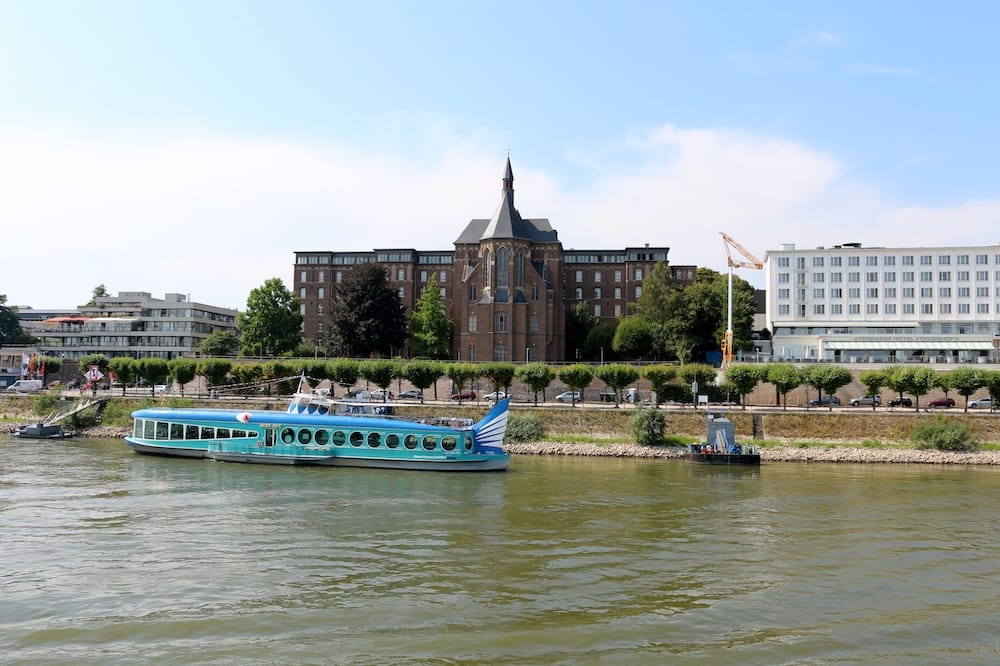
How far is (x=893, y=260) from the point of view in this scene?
324ft

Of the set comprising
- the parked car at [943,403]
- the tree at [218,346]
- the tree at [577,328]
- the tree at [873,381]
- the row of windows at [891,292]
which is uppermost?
the row of windows at [891,292]

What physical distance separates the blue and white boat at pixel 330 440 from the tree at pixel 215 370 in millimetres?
27175

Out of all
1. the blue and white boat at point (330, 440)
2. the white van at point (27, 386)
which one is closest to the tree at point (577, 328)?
the white van at point (27, 386)

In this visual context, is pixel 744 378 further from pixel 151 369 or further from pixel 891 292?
pixel 151 369

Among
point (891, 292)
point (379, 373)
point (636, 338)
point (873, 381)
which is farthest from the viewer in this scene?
point (891, 292)

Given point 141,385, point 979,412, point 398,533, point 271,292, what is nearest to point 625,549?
point 398,533

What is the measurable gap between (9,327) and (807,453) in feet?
394

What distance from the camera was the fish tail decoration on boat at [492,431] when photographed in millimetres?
44406

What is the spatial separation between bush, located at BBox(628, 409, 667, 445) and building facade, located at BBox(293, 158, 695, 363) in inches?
1936

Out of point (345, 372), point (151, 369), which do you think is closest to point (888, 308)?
point (345, 372)

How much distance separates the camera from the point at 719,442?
49625mm

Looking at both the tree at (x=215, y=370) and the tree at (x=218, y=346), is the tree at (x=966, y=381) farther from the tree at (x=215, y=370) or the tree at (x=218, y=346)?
the tree at (x=218, y=346)

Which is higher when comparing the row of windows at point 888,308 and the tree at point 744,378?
the row of windows at point 888,308

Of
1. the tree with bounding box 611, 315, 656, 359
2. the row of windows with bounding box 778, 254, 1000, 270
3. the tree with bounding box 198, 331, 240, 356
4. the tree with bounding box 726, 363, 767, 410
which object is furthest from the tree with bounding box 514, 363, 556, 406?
the tree with bounding box 198, 331, 240, 356
